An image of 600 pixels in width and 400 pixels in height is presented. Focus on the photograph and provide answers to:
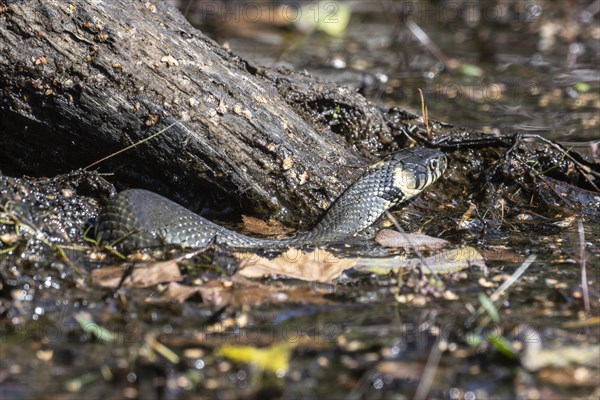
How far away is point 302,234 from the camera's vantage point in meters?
5.66

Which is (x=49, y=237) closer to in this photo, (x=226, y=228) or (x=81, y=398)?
(x=226, y=228)

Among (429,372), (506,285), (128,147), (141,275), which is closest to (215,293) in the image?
(141,275)

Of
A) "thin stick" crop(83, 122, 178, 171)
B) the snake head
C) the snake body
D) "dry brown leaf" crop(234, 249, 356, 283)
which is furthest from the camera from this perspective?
the snake head

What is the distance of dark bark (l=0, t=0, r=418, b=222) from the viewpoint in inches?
200

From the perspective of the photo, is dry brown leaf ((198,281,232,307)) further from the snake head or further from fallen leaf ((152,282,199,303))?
the snake head

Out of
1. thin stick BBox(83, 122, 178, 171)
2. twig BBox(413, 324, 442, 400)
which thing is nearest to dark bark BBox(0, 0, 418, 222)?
thin stick BBox(83, 122, 178, 171)

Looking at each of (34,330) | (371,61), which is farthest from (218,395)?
(371,61)

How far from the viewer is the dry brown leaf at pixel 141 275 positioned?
178 inches

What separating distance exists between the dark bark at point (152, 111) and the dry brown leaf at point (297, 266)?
801 mm

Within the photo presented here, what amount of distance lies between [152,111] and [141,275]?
3.96 ft

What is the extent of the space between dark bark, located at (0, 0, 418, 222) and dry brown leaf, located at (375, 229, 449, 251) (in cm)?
55

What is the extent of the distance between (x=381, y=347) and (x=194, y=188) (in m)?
2.23

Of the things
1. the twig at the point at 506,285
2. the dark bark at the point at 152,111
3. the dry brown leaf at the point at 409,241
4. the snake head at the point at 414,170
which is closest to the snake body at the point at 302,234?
the snake head at the point at 414,170

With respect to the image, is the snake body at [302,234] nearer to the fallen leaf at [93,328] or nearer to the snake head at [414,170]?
the snake head at [414,170]
